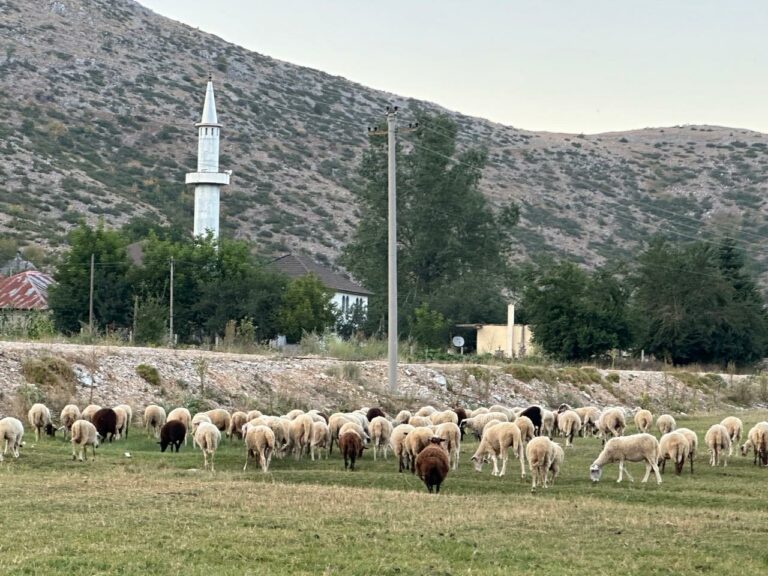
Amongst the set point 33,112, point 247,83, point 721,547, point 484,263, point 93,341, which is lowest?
point 721,547

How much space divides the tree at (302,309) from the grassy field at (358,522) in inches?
1431

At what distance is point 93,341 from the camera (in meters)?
43.0

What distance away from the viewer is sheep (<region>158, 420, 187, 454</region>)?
2728 centimetres

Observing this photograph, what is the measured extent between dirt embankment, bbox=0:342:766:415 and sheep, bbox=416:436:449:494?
12.9 metres

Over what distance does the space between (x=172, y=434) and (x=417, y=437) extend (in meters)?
6.14

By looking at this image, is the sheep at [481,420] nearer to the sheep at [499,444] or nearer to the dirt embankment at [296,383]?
the sheep at [499,444]

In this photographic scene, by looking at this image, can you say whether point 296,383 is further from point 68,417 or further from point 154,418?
point 68,417

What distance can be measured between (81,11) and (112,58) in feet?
36.6

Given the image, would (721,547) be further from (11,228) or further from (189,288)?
(11,228)

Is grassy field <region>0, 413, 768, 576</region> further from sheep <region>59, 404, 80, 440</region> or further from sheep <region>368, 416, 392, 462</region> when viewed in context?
sheep <region>59, 404, 80, 440</region>

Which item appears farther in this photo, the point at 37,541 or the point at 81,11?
the point at 81,11

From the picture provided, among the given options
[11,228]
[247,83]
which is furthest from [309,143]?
[11,228]

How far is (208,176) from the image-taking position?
231ft

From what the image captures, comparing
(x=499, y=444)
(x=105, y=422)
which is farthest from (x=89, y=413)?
(x=499, y=444)
